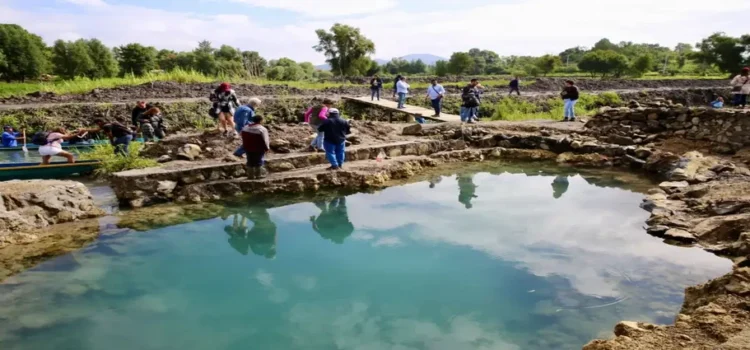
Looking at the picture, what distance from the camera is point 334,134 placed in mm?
9680

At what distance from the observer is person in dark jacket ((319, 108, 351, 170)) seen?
957 cm

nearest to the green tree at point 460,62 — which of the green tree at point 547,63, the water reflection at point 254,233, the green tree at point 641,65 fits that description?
the green tree at point 547,63

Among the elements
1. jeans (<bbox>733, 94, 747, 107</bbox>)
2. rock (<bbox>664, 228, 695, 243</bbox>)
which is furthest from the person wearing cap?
jeans (<bbox>733, 94, 747, 107</bbox>)

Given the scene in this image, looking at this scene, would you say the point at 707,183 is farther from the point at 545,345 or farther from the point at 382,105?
the point at 382,105

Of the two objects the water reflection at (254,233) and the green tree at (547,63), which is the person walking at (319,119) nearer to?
the water reflection at (254,233)

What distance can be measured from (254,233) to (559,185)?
264 inches

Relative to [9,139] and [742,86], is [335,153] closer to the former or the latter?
[9,139]

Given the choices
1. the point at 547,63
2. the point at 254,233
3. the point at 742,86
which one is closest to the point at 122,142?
the point at 254,233

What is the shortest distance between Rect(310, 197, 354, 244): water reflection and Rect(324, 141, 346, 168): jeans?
1.09 metres

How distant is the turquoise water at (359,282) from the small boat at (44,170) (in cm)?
377

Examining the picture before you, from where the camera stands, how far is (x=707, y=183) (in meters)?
8.95

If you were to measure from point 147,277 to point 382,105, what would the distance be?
13813 mm

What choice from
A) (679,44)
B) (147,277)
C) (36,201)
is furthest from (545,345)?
(679,44)

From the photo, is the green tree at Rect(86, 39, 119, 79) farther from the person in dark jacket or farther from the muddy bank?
the person in dark jacket
